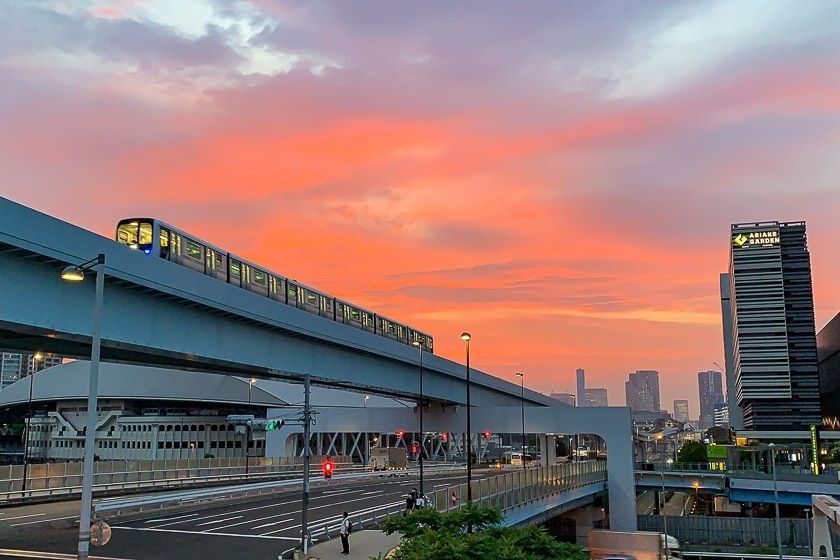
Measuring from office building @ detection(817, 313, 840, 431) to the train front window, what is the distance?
15501cm

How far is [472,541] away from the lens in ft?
58.9

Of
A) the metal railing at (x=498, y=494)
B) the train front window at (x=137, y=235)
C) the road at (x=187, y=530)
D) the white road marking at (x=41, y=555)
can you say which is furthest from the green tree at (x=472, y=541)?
the train front window at (x=137, y=235)

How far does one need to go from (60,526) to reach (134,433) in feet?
306

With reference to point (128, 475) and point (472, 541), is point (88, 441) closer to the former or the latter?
point (472, 541)

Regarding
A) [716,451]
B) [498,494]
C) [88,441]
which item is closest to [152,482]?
[498,494]

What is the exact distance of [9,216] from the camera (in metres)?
20.2

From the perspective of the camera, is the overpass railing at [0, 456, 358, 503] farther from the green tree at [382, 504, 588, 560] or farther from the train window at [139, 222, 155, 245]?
the green tree at [382, 504, 588, 560]

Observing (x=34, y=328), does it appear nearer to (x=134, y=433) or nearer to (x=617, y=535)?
(x=617, y=535)

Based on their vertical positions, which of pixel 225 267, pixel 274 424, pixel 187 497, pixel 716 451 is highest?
pixel 225 267

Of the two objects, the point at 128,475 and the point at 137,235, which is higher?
the point at 137,235

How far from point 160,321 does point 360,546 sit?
12289 mm

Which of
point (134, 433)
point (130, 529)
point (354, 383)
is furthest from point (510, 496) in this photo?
point (134, 433)

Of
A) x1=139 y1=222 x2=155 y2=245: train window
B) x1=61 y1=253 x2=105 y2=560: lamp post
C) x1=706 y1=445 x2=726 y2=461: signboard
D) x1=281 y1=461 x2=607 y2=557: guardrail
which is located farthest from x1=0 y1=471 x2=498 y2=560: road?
x1=706 y1=445 x2=726 y2=461: signboard

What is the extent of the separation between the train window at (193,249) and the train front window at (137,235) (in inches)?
100
